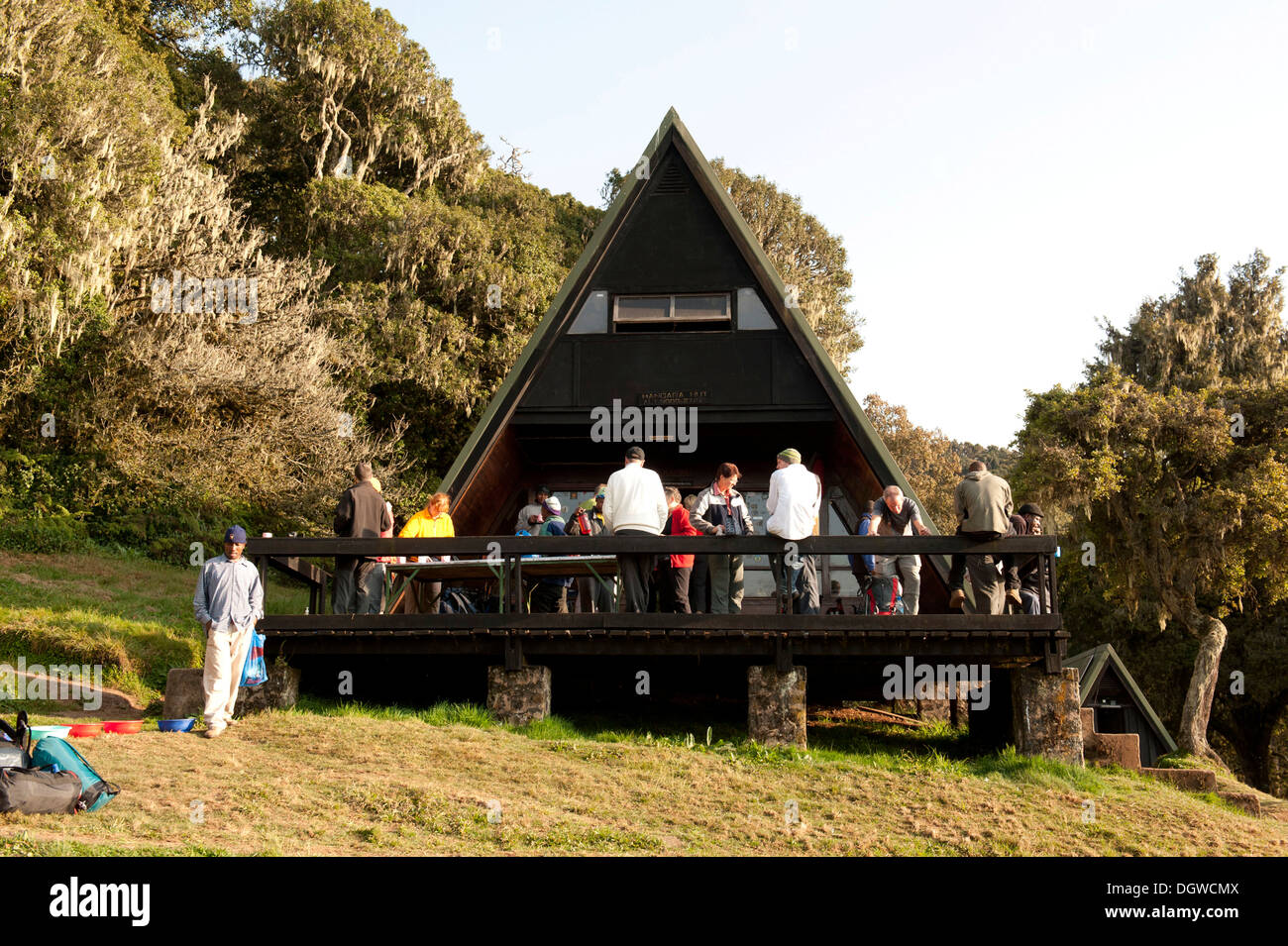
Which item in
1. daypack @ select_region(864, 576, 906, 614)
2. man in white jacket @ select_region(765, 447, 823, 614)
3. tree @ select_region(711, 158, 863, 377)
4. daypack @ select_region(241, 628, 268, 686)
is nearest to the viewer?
daypack @ select_region(241, 628, 268, 686)

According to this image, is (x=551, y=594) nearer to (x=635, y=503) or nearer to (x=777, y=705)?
(x=635, y=503)

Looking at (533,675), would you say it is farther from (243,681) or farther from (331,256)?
(331,256)

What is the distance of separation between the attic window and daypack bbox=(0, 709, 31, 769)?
30.9 ft

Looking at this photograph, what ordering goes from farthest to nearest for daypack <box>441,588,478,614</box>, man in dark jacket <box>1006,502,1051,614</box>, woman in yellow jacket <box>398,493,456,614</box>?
daypack <box>441,588,478,614</box>, woman in yellow jacket <box>398,493,456,614</box>, man in dark jacket <box>1006,502,1051,614</box>

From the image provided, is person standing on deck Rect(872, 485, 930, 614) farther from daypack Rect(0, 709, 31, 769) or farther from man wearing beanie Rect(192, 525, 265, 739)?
daypack Rect(0, 709, 31, 769)

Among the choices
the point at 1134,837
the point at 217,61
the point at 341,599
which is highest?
the point at 217,61

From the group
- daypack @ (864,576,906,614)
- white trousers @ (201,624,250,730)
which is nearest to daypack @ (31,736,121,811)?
white trousers @ (201,624,250,730)

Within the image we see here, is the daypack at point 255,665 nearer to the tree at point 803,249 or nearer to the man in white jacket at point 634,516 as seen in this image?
the man in white jacket at point 634,516

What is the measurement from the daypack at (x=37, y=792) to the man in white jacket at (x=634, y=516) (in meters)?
5.46

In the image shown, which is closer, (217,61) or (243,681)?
(243,681)

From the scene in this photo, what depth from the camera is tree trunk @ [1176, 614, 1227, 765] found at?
2470cm

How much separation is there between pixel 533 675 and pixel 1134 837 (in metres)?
5.82
